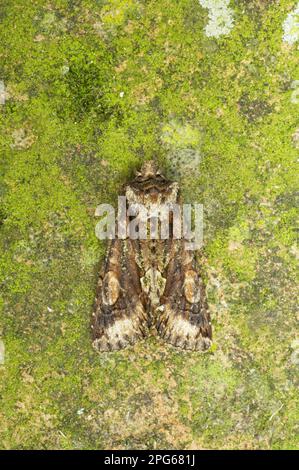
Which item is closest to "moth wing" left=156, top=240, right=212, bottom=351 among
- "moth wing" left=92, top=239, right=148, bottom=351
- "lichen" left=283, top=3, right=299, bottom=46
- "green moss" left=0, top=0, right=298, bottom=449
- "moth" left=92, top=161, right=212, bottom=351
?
"moth" left=92, top=161, right=212, bottom=351

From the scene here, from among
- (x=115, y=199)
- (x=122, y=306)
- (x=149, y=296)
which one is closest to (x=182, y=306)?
(x=149, y=296)

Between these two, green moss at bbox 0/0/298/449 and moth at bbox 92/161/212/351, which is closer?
moth at bbox 92/161/212/351

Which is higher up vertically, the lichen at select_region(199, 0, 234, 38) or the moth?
the lichen at select_region(199, 0, 234, 38)

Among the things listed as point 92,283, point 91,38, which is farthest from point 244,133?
point 92,283

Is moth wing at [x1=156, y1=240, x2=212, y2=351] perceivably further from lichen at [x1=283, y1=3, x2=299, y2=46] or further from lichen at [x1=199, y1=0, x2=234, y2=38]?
lichen at [x1=283, y1=3, x2=299, y2=46]

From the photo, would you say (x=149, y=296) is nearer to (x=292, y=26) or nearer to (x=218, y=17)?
(x=218, y=17)

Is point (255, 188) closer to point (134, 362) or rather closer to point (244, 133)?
point (244, 133)
